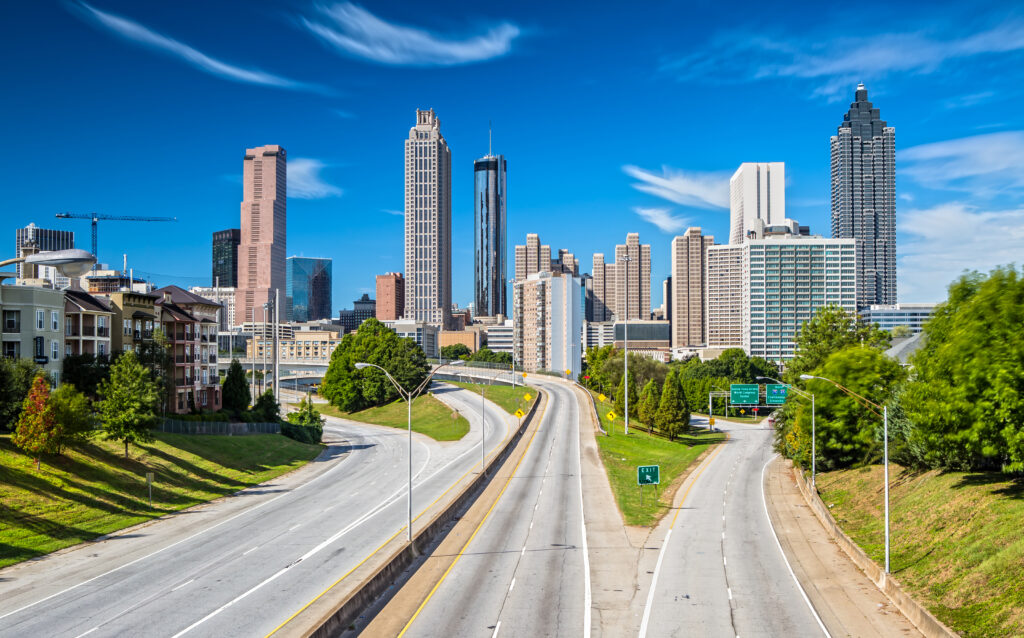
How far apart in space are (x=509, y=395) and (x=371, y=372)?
78.3ft

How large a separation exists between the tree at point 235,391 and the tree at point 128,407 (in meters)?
34.2

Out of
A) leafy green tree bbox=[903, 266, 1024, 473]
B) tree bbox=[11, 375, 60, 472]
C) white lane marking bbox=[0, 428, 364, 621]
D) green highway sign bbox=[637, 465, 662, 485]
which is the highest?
leafy green tree bbox=[903, 266, 1024, 473]

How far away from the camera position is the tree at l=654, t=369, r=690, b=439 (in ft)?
327

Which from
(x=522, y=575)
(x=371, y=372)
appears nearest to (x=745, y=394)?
(x=371, y=372)

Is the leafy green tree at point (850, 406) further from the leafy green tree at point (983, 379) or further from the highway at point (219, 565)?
the highway at point (219, 565)

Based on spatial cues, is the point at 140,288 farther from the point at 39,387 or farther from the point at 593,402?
the point at 593,402

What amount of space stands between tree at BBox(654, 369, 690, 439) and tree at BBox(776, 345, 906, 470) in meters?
35.1

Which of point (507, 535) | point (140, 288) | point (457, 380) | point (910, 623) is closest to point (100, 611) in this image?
point (507, 535)

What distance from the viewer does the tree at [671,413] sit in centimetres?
9981

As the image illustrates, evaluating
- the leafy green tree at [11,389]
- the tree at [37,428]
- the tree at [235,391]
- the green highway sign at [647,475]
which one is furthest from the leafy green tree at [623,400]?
the tree at [37,428]

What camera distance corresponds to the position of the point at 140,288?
98.9 metres

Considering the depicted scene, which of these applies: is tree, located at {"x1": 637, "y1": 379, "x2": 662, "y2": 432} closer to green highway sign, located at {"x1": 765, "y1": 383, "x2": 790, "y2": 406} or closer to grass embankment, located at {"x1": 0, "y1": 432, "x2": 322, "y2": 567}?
green highway sign, located at {"x1": 765, "y1": 383, "x2": 790, "y2": 406}

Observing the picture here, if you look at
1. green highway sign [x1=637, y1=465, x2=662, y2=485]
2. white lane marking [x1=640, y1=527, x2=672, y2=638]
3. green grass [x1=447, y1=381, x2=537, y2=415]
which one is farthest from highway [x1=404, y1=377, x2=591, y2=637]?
green grass [x1=447, y1=381, x2=537, y2=415]

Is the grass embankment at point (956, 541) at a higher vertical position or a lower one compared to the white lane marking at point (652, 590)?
higher
